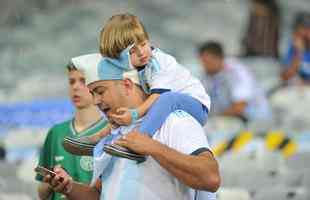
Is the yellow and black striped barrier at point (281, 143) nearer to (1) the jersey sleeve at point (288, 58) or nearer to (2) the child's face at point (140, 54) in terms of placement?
(1) the jersey sleeve at point (288, 58)

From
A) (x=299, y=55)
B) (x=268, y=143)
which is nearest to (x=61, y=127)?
(x=268, y=143)

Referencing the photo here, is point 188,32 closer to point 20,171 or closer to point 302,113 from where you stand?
point 302,113

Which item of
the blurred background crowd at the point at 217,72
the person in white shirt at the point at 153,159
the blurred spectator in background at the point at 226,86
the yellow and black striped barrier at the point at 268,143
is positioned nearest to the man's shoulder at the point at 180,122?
the person in white shirt at the point at 153,159

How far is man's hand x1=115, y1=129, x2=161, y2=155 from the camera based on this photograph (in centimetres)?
289

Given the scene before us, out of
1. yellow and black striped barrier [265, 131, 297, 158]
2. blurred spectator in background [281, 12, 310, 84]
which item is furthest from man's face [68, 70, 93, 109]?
blurred spectator in background [281, 12, 310, 84]

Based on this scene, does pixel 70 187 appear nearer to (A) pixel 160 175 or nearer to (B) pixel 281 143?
(A) pixel 160 175

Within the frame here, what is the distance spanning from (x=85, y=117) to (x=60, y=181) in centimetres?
118

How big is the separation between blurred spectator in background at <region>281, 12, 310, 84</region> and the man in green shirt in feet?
19.0

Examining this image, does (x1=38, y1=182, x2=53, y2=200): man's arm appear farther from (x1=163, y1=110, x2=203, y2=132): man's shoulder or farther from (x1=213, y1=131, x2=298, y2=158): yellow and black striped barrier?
(x1=213, y1=131, x2=298, y2=158): yellow and black striped barrier

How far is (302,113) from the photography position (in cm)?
950

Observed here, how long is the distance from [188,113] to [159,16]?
28.4 feet

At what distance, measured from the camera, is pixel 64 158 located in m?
4.31

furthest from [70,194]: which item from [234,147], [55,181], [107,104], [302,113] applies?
[302,113]

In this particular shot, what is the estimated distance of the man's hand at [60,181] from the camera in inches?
126
